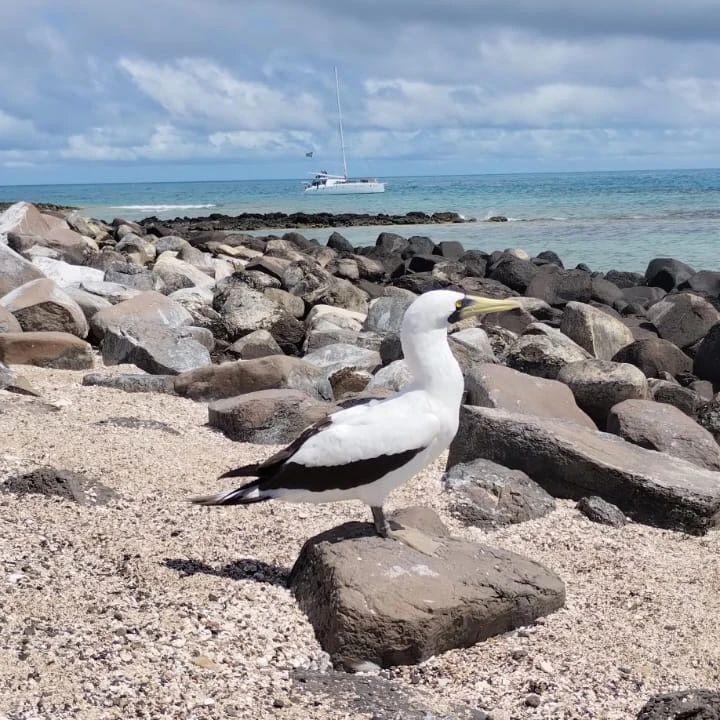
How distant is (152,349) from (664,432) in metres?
5.11

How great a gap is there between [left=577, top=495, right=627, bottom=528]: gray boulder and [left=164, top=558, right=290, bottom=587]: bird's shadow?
2.23 m

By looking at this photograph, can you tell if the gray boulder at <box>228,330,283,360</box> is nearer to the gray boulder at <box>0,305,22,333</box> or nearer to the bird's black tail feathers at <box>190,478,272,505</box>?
the gray boulder at <box>0,305,22,333</box>

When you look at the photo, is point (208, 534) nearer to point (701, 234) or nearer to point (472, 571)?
point (472, 571)

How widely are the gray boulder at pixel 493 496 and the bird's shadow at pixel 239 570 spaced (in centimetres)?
157

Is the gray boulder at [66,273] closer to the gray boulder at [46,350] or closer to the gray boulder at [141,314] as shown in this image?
the gray boulder at [141,314]

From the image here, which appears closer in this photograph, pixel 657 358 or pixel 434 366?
pixel 434 366

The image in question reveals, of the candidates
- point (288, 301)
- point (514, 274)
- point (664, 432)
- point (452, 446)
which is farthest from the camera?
point (514, 274)

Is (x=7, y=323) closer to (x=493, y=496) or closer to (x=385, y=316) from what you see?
(x=385, y=316)

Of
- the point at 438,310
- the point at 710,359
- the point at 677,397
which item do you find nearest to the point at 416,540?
the point at 438,310

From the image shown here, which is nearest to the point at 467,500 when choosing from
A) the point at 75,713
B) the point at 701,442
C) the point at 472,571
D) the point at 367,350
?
the point at 472,571

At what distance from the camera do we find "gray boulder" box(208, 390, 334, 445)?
744cm

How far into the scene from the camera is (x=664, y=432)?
761 cm

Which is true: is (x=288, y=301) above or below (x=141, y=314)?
below

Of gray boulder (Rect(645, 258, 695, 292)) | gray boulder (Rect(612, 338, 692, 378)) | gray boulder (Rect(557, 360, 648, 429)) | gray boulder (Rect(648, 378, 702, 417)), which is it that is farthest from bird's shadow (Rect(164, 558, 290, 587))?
gray boulder (Rect(645, 258, 695, 292))
